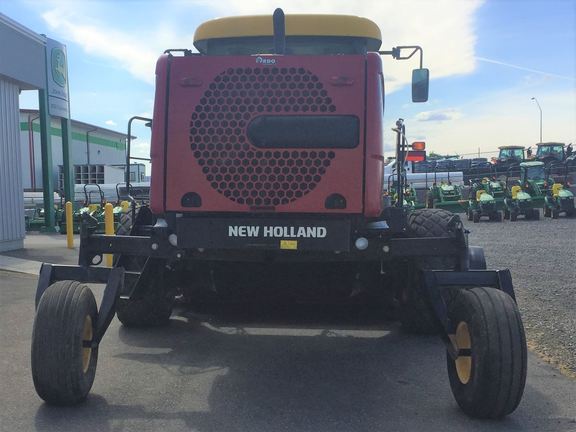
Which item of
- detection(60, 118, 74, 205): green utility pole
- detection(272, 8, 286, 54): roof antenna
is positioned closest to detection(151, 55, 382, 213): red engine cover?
detection(272, 8, 286, 54): roof antenna

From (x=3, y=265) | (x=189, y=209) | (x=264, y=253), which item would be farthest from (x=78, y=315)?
(x=3, y=265)

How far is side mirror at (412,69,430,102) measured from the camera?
5.38 meters

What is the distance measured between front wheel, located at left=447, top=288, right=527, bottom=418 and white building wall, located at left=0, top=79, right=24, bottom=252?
465 inches

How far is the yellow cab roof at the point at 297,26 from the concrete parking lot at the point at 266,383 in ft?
9.48

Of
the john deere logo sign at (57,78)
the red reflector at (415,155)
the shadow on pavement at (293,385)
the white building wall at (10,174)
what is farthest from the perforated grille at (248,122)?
the john deere logo sign at (57,78)

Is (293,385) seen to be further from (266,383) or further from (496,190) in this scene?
(496,190)

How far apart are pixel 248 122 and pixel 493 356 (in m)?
2.26

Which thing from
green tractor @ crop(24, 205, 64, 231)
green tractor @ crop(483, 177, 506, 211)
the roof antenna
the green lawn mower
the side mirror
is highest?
the roof antenna

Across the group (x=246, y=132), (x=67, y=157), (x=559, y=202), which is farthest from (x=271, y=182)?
(x=559, y=202)

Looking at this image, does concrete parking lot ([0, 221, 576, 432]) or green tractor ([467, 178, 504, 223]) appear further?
green tractor ([467, 178, 504, 223])

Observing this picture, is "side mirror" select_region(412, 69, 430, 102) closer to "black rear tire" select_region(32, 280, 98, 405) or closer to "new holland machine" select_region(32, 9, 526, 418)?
"new holland machine" select_region(32, 9, 526, 418)

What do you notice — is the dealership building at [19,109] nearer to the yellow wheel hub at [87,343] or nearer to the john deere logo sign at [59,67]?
the john deere logo sign at [59,67]

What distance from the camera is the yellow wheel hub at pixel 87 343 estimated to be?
4.16 meters

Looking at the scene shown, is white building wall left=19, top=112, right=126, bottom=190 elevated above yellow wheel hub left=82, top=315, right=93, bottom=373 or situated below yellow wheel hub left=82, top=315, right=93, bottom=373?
above
